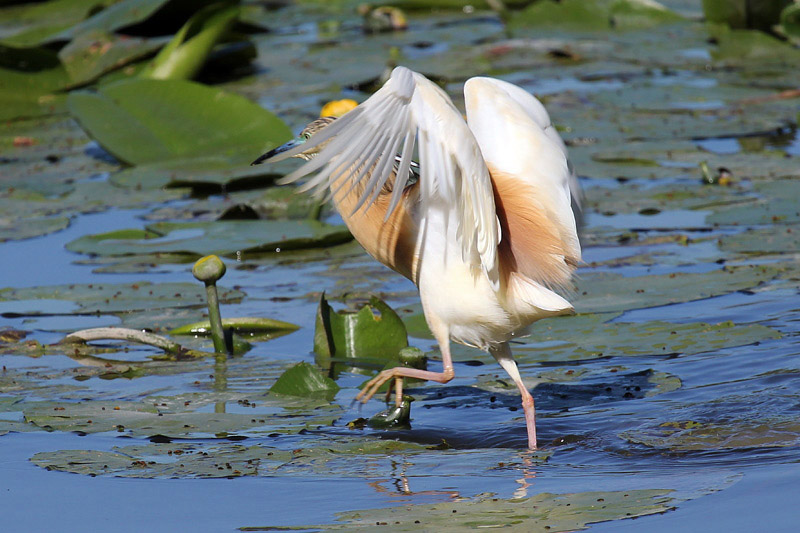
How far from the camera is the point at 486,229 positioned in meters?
4.00

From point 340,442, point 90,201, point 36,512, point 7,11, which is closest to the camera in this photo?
point 36,512

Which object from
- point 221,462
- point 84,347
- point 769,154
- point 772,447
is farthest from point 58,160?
point 772,447

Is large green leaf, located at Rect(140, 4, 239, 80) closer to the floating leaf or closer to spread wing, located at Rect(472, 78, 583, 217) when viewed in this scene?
the floating leaf

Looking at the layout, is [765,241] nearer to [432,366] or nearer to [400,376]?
[432,366]

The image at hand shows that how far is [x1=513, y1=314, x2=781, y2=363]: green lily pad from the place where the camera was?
16.1ft

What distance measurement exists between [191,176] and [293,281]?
6.45ft

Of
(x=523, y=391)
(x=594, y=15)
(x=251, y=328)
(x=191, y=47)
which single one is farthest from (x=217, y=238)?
(x=594, y=15)

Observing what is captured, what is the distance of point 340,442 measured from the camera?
415 cm

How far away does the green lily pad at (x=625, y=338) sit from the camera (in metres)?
4.92

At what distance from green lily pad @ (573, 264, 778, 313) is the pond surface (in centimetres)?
2

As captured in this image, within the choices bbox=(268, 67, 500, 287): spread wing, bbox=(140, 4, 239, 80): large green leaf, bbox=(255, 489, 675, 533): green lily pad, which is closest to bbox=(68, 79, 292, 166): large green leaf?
bbox=(140, 4, 239, 80): large green leaf

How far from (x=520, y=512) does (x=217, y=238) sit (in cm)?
364

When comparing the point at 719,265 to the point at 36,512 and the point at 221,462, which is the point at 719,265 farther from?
the point at 36,512

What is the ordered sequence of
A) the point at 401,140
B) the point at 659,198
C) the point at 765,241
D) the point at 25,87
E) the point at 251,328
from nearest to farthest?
1. the point at 401,140
2. the point at 251,328
3. the point at 765,241
4. the point at 659,198
5. the point at 25,87
